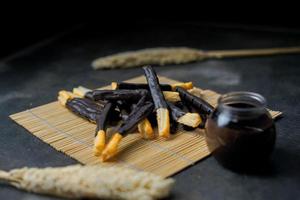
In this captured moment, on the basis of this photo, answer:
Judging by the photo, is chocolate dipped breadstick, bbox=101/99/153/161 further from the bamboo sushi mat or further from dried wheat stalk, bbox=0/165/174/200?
dried wheat stalk, bbox=0/165/174/200

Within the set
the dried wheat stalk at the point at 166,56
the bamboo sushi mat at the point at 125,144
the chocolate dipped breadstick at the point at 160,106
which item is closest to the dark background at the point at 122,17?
the dried wheat stalk at the point at 166,56

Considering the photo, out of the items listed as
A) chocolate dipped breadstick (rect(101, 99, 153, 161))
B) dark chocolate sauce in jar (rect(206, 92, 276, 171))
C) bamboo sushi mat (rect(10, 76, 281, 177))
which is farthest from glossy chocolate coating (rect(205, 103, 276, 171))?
chocolate dipped breadstick (rect(101, 99, 153, 161))

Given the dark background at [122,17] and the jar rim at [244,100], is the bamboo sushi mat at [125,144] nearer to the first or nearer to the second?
the jar rim at [244,100]

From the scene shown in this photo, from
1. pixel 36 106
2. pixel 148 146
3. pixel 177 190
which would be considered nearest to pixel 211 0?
pixel 36 106

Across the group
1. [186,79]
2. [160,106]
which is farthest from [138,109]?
[186,79]

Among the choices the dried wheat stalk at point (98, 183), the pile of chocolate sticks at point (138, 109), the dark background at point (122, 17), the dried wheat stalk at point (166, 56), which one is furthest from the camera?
the dark background at point (122, 17)

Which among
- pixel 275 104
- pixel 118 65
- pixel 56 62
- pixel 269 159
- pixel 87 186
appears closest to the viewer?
pixel 87 186

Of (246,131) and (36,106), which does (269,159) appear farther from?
(36,106)
